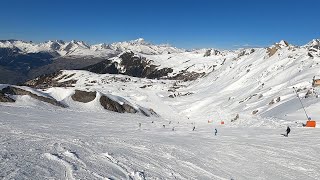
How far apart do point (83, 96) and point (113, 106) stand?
6.97 m

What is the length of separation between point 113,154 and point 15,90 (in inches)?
2107

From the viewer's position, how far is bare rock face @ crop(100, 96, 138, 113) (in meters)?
75.5

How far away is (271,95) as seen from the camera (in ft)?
247

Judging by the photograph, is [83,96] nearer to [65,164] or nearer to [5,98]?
[5,98]

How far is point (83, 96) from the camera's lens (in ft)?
250

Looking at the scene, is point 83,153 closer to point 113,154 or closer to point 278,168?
point 113,154

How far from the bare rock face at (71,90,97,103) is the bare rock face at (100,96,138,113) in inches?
85.9

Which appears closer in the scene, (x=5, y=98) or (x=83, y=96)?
(x=5, y=98)

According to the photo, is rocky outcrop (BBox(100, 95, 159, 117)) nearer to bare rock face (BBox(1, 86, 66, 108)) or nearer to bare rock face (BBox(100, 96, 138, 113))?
bare rock face (BBox(100, 96, 138, 113))

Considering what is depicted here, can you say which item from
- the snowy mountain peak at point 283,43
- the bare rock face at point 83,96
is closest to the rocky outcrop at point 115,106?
the bare rock face at point 83,96

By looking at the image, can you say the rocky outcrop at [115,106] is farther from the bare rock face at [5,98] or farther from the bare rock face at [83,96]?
the bare rock face at [5,98]

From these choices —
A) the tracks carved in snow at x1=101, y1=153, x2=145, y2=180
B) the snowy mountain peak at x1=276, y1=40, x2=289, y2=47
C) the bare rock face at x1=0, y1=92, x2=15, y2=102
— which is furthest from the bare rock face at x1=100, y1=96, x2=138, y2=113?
the snowy mountain peak at x1=276, y1=40, x2=289, y2=47

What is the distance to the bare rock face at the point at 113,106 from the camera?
75.5m

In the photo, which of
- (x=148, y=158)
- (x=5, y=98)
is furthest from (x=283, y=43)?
(x=148, y=158)
